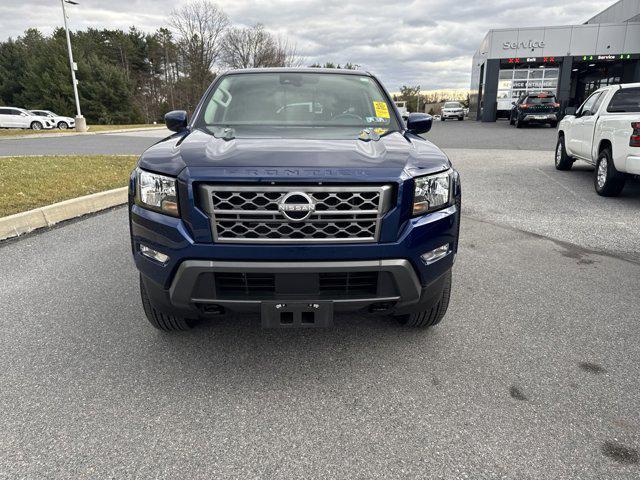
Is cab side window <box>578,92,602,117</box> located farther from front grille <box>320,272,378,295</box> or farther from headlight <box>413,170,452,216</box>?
front grille <box>320,272,378,295</box>

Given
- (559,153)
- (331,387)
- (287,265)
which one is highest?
(287,265)

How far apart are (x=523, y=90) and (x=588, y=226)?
2943 centimetres

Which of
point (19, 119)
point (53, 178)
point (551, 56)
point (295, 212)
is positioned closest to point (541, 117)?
point (551, 56)

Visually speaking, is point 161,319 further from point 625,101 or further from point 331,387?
point 625,101

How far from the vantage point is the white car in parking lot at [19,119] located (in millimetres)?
34281

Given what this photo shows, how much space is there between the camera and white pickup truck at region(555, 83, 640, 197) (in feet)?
22.6

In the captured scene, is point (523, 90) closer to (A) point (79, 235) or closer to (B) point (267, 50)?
(B) point (267, 50)

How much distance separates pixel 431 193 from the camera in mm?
2535

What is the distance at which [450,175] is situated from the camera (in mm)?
2635

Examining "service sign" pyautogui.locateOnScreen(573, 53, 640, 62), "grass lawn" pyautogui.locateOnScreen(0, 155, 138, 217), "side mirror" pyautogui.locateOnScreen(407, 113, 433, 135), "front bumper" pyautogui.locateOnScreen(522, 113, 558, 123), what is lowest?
"grass lawn" pyautogui.locateOnScreen(0, 155, 138, 217)

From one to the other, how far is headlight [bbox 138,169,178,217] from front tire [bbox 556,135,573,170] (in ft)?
31.5

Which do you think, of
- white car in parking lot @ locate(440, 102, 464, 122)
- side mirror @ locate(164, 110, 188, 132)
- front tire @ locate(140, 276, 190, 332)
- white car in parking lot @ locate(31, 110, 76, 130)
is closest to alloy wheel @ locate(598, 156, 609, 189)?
side mirror @ locate(164, 110, 188, 132)

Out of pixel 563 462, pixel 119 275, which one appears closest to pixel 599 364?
pixel 563 462

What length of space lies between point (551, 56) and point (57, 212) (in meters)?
31.8
